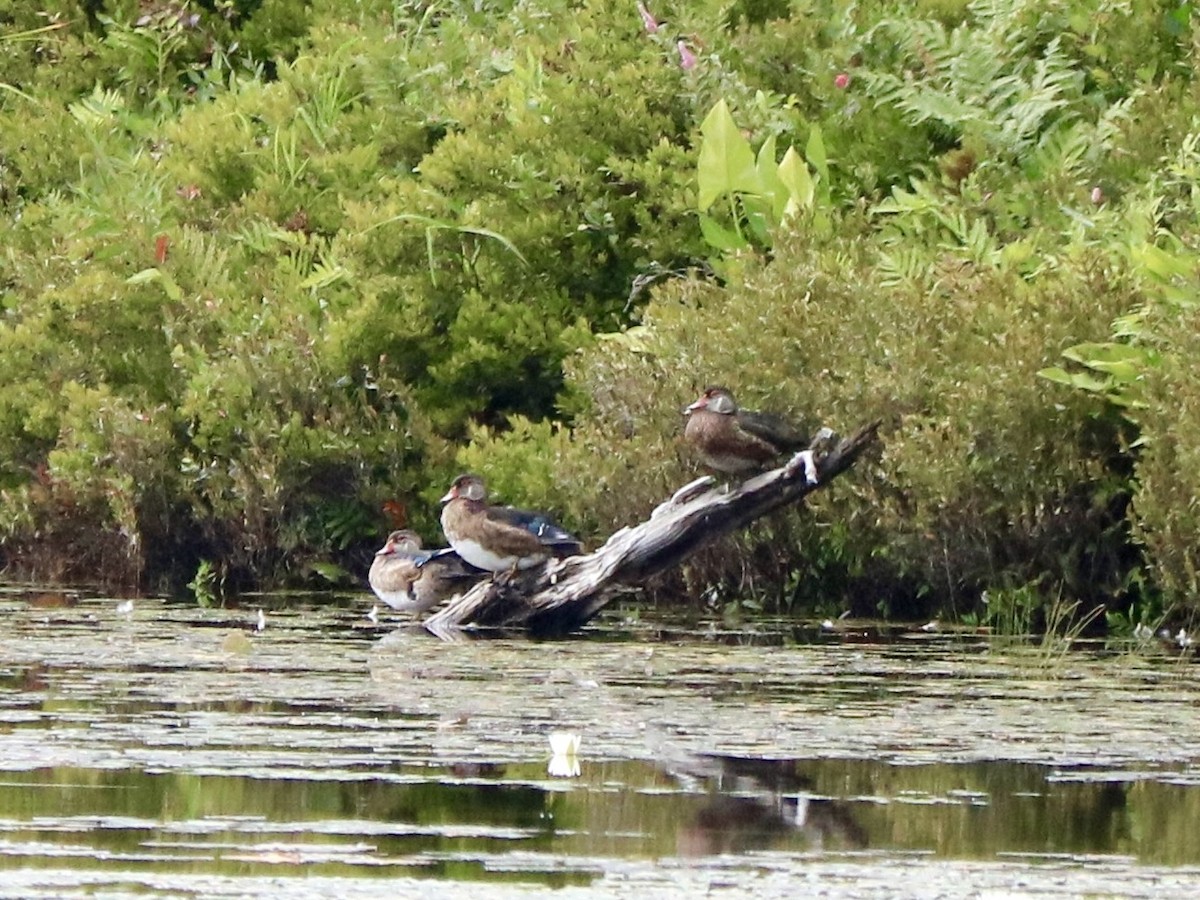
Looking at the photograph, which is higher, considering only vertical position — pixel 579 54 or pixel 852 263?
pixel 579 54

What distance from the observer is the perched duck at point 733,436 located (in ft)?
35.4

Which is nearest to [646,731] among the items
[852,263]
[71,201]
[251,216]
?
[852,263]

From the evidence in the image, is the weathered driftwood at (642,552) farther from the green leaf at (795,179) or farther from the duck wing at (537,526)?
the green leaf at (795,179)

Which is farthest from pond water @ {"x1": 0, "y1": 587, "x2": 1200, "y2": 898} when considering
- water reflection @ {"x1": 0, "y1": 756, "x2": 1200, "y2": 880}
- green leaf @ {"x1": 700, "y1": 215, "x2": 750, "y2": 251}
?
green leaf @ {"x1": 700, "y1": 215, "x2": 750, "y2": 251}

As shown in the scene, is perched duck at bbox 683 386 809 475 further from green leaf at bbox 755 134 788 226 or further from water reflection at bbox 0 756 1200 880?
water reflection at bbox 0 756 1200 880

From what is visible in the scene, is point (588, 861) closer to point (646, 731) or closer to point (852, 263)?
point (646, 731)

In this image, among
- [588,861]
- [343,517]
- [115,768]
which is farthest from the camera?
[343,517]

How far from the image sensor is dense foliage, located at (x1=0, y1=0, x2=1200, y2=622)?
36.4ft

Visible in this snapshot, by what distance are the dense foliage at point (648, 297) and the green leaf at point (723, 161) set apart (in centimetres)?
2

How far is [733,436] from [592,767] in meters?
4.19

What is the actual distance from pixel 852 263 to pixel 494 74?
4450mm

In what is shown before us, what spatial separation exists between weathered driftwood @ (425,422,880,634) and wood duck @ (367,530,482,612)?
0.81 meters

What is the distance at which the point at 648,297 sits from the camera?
1422 centimetres

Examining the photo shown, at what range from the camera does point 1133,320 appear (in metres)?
10.9
